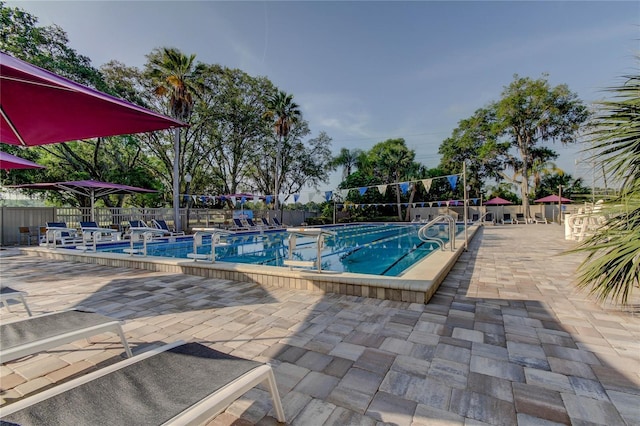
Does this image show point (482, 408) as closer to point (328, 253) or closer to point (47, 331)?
point (47, 331)

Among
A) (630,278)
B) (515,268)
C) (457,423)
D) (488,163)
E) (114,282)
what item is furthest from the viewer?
(488,163)

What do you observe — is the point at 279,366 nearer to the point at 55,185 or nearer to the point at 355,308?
the point at 355,308

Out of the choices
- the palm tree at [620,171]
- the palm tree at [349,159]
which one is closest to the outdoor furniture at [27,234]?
the palm tree at [620,171]

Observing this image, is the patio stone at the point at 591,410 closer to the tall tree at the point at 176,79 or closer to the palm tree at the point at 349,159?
the tall tree at the point at 176,79

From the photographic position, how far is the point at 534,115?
2125cm

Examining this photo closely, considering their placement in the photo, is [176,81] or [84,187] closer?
[84,187]

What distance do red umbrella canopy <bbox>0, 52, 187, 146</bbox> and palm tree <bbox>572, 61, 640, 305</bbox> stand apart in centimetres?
370

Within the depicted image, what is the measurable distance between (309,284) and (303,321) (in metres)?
1.15

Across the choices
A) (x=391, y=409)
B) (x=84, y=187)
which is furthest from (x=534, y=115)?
(x=84, y=187)

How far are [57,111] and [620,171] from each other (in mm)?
→ 4740

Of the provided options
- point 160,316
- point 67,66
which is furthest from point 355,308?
point 67,66

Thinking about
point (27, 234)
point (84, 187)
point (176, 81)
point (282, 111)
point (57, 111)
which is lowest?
point (27, 234)

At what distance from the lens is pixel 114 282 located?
4.61 meters

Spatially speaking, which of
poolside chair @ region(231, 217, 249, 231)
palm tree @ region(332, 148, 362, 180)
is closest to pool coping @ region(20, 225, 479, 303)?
poolside chair @ region(231, 217, 249, 231)
